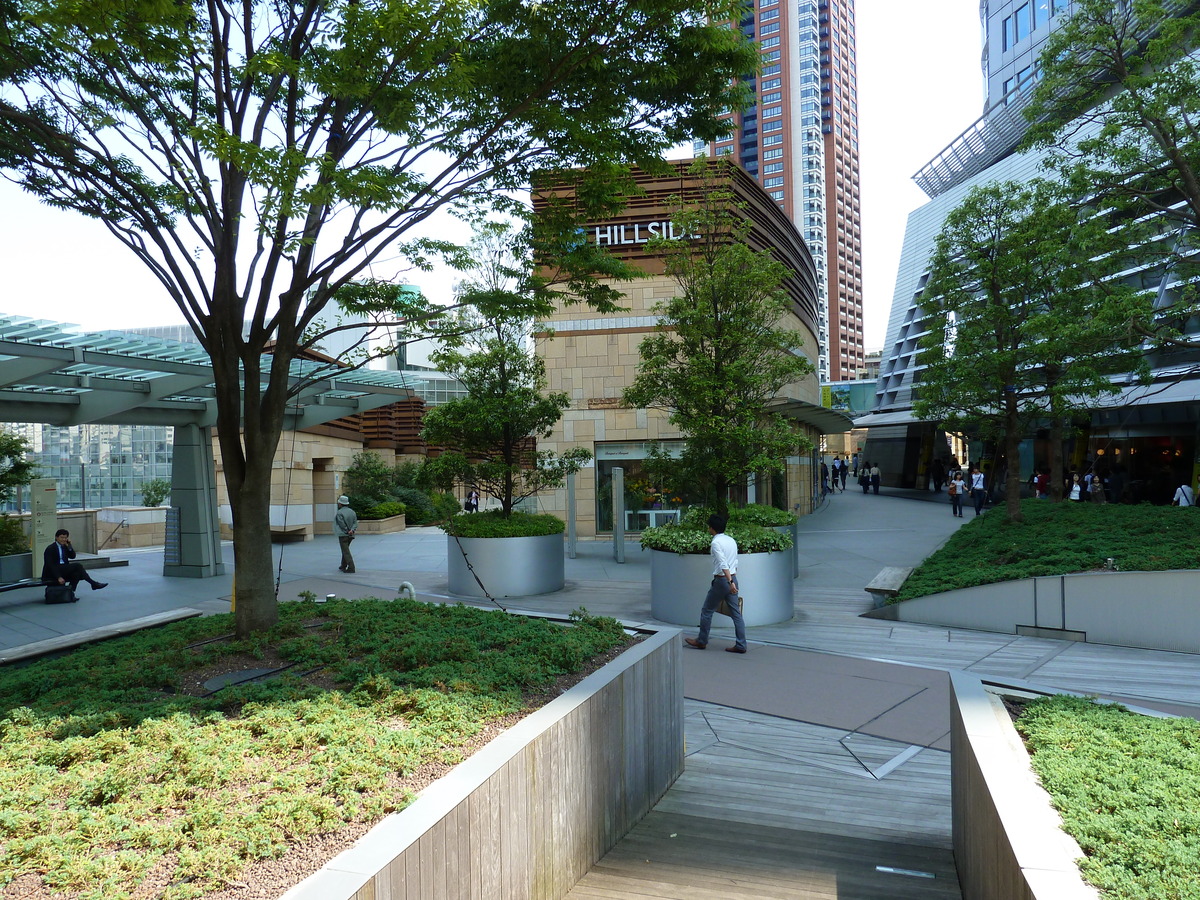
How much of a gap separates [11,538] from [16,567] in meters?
1.35

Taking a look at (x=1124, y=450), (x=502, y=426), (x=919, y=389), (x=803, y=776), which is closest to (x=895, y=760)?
(x=803, y=776)

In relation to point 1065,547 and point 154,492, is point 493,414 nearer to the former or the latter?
point 1065,547

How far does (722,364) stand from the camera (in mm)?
12406

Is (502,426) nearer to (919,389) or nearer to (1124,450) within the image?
(919,389)

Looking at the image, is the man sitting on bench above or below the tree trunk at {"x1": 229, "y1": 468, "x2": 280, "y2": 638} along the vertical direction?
below

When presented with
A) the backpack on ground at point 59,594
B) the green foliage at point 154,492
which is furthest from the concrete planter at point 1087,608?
the green foliage at point 154,492

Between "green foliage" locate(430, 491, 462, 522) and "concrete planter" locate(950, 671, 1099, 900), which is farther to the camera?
"green foliage" locate(430, 491, 462, 522)

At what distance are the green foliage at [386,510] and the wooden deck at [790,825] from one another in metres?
22.0

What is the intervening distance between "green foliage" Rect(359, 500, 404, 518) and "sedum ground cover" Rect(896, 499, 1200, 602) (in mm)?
18355

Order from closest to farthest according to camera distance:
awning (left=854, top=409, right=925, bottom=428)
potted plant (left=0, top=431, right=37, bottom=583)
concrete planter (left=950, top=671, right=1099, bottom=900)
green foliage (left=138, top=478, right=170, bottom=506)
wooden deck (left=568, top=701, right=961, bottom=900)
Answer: concrete planter (left=950, top=671, right=1099, bottom=900)
wooden deck (left=568, top=701, right=961, bottom=900)
potted plant (left=0, top=431, right=37, bottom=583)
green foliage (left=138, top=478, right=170, bottom=506)
awning (left=854, top=409, right=925, bottom=428)

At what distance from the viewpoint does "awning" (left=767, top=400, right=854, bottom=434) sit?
706 inches

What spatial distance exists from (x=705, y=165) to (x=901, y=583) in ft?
23.3

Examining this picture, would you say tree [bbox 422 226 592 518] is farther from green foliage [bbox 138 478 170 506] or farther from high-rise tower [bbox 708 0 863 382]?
high-rise tower [bbox 708 0 863 382]

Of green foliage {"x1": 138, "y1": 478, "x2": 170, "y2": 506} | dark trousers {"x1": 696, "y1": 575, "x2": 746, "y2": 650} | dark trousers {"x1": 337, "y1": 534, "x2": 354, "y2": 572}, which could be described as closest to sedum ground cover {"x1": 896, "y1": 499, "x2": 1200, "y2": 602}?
dark trousers {"x1": 696, "y1": 575, "x2": 746, "y2": 650}
